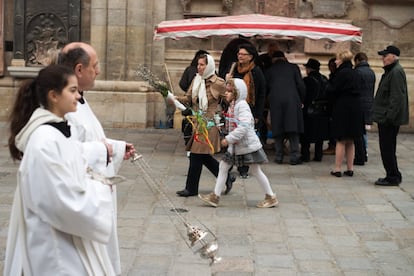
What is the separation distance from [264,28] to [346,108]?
5.65ft

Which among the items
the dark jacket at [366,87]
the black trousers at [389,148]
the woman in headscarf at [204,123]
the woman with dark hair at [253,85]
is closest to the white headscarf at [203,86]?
the woman in headscarf at [204,123]

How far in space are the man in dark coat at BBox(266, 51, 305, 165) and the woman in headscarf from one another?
2.38 meters

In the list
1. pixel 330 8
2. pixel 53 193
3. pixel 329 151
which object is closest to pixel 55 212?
pixel 53 193

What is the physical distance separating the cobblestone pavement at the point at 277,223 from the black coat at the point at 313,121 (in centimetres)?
58

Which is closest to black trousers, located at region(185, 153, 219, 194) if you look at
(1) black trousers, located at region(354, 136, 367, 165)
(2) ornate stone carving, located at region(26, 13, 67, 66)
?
(1) black trousers, located at region(354, 136, 367, 165)

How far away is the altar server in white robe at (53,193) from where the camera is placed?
3.22m

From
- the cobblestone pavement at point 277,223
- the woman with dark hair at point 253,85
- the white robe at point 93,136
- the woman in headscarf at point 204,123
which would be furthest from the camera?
the woman with dark hair at point 253,85

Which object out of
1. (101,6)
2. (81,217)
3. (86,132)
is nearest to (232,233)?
(86,132)

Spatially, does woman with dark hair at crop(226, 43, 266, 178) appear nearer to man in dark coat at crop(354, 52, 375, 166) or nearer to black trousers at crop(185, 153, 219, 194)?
black trousers at crop(185, 153, 219, 194)

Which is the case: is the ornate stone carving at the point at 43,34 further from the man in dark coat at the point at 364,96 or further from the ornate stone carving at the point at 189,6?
the man in dark coat at the point at 364,96

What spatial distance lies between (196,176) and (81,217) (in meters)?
5.40

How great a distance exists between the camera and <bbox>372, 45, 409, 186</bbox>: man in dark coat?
9359 millimetres

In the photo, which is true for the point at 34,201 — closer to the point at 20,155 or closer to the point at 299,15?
the point at 20,155

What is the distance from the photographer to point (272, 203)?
8.22 meters
